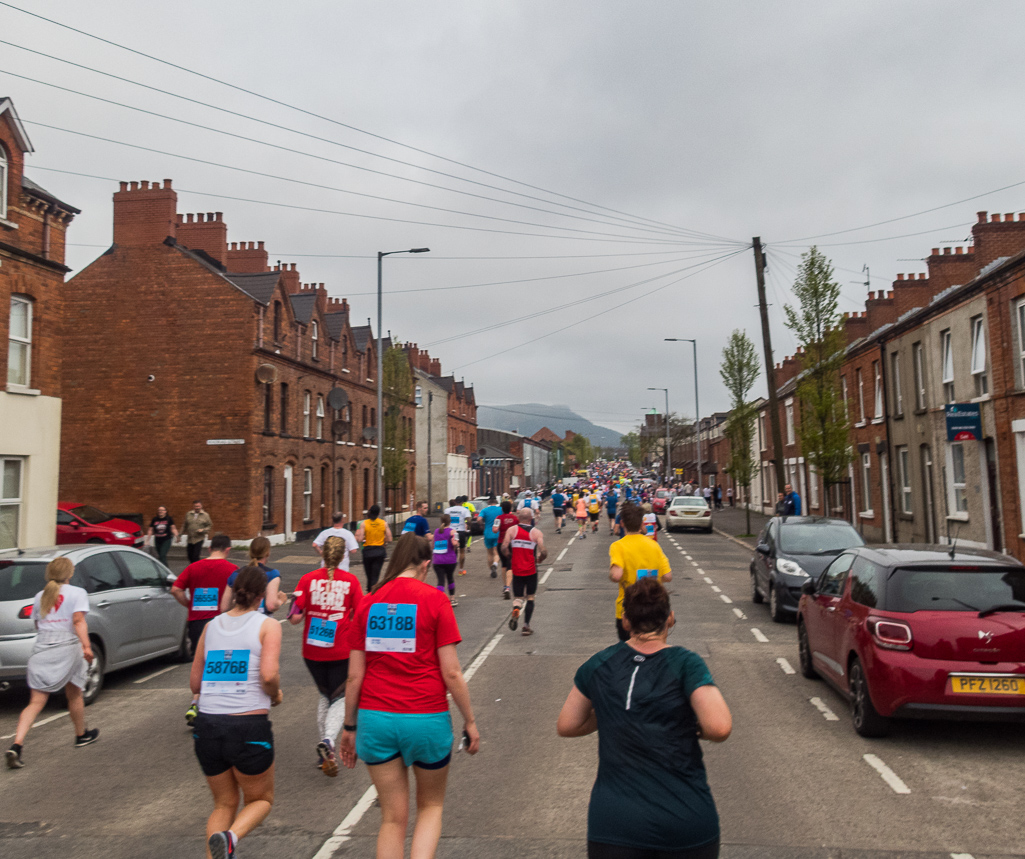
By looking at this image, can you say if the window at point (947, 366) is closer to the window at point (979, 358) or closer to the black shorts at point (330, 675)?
the window at point (979, 358)

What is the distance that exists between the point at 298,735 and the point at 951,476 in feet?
68.1

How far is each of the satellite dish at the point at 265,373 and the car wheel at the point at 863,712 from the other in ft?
84.7

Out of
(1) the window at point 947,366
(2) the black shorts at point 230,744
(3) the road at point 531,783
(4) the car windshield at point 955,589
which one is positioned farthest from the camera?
(1) the window at point 947,366

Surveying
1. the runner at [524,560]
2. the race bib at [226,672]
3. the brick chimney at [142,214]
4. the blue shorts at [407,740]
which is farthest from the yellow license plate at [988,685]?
the brick chimney at [142,214]

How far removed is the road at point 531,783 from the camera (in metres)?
4.95

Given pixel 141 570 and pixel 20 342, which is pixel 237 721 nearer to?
pixel 141 570

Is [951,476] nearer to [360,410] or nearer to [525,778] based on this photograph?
[525,778]

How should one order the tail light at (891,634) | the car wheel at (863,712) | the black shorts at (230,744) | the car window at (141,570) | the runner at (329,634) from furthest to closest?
the car window at (141,570), the car wheel at (863,712), the tail light at (891,634), the runner at (329,634), the black shorts at (230,744)

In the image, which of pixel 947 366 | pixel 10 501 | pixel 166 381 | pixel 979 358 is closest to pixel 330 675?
pixel 10 501

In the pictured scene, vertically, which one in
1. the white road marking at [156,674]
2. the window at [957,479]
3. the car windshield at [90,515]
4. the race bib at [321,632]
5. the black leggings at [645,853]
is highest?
the window at [957,479]

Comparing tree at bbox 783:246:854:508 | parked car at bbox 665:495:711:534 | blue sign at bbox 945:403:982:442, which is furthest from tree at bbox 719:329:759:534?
blue sign at bbox 945:403:982:442

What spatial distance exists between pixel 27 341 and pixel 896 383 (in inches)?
969

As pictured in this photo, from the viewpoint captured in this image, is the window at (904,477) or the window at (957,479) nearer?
the window at (957,479)

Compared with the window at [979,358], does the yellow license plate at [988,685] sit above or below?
below
